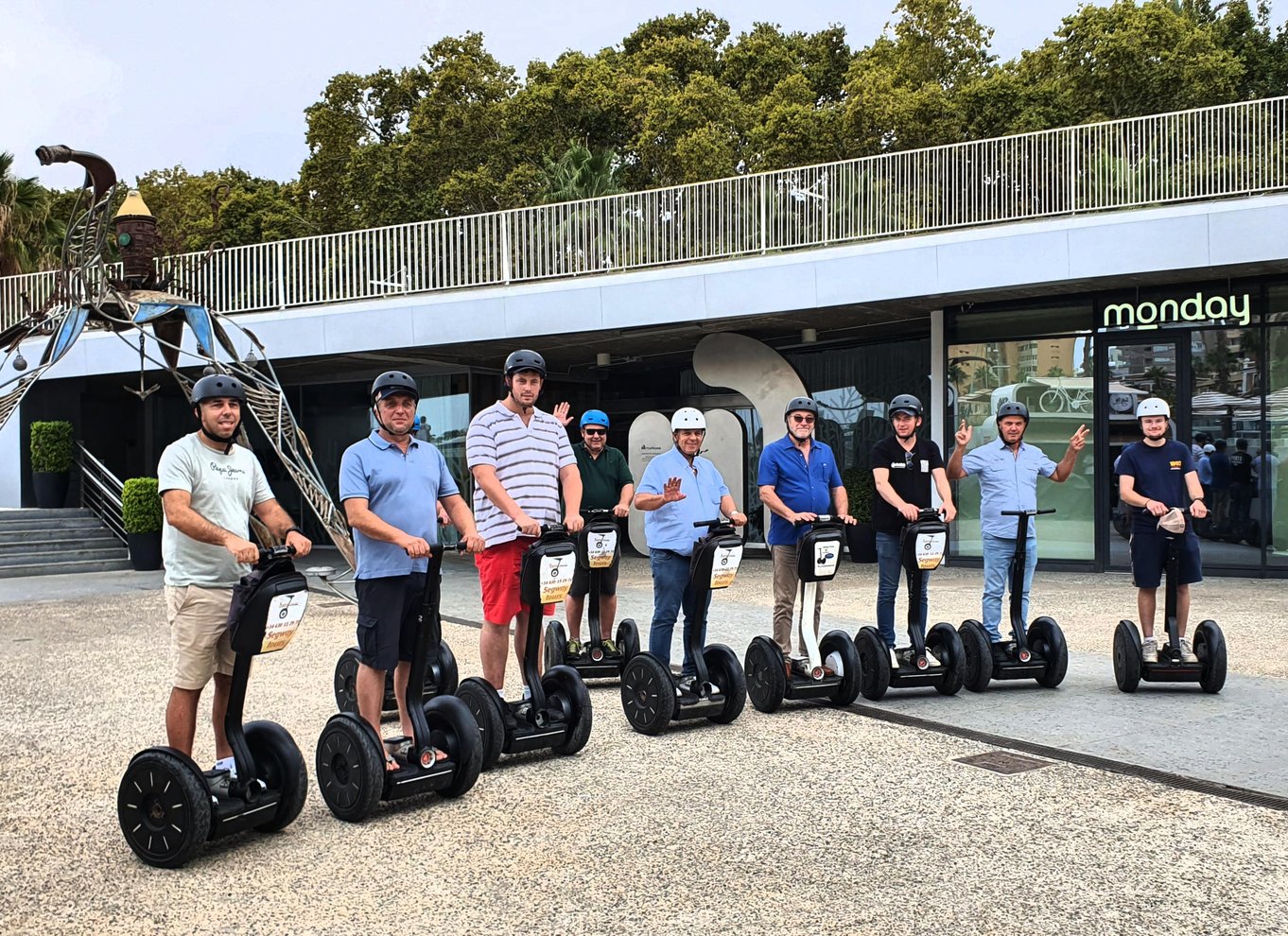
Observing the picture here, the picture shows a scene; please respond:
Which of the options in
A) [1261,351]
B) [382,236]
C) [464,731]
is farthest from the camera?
[382,236]

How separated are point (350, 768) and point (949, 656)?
392 cm

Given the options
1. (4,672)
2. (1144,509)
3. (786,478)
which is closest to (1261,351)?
(1144,509)

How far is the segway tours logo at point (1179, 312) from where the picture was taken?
1449cm

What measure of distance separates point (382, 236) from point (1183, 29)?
71.9ft

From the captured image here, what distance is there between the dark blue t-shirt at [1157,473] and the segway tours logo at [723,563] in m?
2.68

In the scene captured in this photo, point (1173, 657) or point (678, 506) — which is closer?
point (678, 506)

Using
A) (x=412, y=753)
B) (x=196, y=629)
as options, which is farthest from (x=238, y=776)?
(x=412, y=753)

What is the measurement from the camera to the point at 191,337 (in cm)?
1888

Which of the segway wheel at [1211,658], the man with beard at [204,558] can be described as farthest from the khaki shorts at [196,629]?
the segway wheel at [1211,658]

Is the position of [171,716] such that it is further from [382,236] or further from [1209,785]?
[382,236]

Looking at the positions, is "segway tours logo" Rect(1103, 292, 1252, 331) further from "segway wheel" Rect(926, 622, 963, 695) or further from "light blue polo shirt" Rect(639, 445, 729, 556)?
"light blue polo shirt" Rect(639, 445, 729, 556)

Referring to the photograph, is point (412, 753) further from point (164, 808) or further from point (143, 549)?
point (143, 549)

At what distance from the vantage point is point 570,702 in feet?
19.4

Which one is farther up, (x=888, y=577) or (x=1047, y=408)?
(x=1047, y=408)
